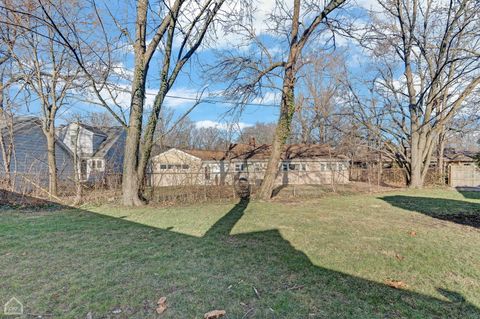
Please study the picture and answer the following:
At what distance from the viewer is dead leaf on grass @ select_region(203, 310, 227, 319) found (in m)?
2.37

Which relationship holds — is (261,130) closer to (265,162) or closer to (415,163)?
(265,162)

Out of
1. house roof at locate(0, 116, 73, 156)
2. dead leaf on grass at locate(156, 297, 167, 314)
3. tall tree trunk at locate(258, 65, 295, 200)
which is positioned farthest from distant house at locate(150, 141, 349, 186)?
dead leaf on grass at locate(156, 297, 167, 314)

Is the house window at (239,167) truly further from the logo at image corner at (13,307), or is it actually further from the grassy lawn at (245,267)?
the logo at image corner at (13,307)

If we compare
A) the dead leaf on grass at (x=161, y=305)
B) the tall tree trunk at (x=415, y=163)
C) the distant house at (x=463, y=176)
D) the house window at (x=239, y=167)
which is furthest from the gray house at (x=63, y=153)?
the distant house at (x=463, y=176)

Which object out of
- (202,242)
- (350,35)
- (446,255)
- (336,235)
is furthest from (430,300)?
(350,35)

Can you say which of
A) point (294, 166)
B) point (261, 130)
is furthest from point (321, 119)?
point (261, 130)

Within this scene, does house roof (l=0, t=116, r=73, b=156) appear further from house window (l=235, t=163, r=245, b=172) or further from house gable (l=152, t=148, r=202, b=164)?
house window (l=235, t=163, r=245, b=172)

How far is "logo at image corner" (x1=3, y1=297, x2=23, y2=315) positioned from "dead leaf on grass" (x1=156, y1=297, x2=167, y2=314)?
124 centimetres

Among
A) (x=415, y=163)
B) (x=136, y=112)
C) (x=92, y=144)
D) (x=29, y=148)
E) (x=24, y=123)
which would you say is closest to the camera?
(x=136, y=112)

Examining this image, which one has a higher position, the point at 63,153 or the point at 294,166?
the point at 63,153

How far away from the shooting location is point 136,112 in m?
9.40

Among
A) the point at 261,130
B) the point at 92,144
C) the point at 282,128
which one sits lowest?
the point at 282,128

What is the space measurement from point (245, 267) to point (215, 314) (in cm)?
124

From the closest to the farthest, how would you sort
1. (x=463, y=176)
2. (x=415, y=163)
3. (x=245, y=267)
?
(x=245, y=267) < (x=415, y=163) < (x=463, y=176)
